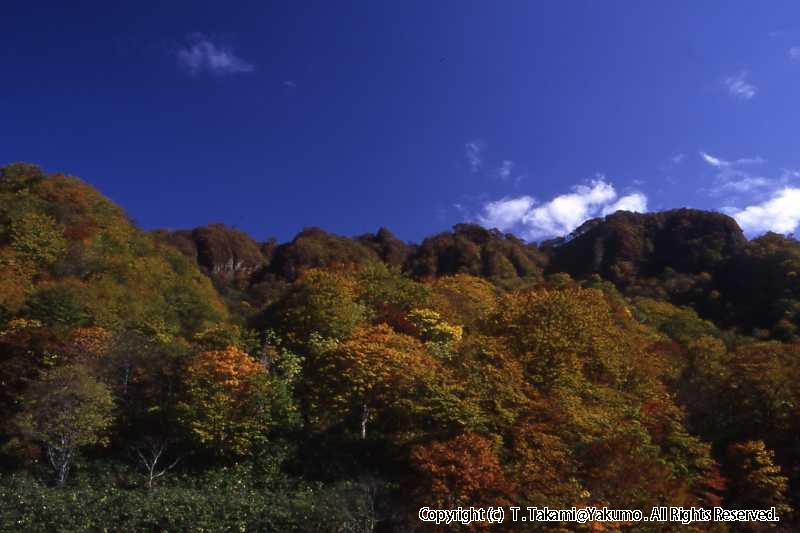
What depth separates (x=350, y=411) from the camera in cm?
1945

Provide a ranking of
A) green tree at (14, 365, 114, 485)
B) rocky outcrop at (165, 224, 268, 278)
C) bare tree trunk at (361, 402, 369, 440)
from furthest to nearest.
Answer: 1. rocky outcrop at (165, 224, 268, 278)
2. bare tree trunk at (361, 402, 369, 440)
3. green tree at (14, 365, 114, 485)

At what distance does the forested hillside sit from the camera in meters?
14.6

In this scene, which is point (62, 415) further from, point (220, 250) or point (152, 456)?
point (220, 250)

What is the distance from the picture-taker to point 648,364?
72.1 feet

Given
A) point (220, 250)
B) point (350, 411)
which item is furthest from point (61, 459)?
point (220, 250)

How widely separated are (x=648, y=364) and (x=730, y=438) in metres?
3.45

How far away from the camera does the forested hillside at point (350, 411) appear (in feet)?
47.9

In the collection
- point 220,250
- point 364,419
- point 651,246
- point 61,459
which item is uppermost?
point 651,246

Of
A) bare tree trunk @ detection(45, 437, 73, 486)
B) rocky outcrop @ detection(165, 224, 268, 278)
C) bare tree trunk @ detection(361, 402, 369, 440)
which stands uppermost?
rocky outcrop @ detection(165, 224, 268, 278)

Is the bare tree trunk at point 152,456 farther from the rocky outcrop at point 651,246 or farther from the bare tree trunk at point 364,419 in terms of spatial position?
the rocky outcrop at point 651,246

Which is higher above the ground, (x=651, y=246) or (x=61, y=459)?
(x=651, y=246)

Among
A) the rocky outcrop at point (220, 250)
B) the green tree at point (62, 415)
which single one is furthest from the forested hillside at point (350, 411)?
the rocky outcrop at point (220, 250)

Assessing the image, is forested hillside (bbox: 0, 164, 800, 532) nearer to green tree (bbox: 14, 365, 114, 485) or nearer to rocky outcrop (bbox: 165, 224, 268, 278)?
green tree (bbox: 14, 365, 114, 485)

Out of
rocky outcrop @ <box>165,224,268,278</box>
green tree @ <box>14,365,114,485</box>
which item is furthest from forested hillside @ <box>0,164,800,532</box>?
rocky outcrop @ <box>165,224,268,278</box>
